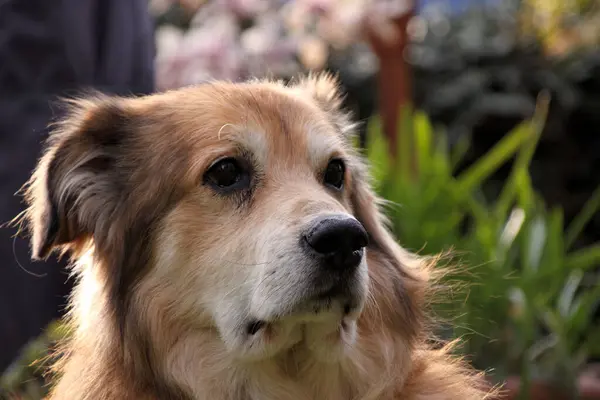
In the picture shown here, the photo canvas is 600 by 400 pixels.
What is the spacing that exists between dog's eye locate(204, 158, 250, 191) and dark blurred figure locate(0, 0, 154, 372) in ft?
4.33

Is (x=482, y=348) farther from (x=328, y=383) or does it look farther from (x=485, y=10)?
(x=485, y=10)

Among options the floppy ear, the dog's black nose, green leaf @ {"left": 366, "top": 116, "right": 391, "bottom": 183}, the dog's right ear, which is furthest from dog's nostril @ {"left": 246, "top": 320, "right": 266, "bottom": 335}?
green leaf @ {"left": 366, "top": 116, "right": 391, "bottom": 183}

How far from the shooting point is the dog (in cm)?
216

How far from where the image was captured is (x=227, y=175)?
7.64ft

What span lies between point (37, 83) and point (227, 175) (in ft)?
5.05

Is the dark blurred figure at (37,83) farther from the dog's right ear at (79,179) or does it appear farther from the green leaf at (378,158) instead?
the green leaf at (378,158)

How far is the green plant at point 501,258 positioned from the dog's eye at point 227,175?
4.78ft

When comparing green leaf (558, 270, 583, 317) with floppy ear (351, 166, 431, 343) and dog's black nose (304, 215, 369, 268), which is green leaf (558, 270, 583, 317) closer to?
floppy ear (351, 166, 431, 343)

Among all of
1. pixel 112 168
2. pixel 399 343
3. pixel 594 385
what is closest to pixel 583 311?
pixel 594 385

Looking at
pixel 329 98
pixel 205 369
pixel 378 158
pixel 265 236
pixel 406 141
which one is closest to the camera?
pixel 265 236

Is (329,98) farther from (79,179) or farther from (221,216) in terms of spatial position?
(79,179)

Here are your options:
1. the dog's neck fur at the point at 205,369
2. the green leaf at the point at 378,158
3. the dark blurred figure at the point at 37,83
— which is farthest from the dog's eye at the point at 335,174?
the green leaf at the point at 378,158

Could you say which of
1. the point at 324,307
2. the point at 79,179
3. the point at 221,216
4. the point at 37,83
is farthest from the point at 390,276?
the point at 37,83

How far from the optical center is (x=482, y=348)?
12.6ft
